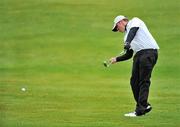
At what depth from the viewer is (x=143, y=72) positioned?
14.3 m

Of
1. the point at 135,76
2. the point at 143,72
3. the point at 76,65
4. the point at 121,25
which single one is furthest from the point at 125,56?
the point at 76,65

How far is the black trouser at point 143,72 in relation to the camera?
46.9ft

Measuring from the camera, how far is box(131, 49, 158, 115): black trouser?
14.3m

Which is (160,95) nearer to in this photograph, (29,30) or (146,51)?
(146,51)

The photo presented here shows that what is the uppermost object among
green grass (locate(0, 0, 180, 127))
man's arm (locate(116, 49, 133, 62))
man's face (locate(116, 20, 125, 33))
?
man's face (locate(116, 20, 125, 33))

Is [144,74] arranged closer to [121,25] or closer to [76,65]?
[121,25]

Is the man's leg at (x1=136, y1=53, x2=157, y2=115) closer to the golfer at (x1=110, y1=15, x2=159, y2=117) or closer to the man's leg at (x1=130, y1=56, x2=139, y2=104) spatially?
the golfer at (x1=110, y1=15, x2=159, y2=117)

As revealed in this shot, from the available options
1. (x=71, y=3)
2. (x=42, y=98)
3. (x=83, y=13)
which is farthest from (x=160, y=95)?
(x=71, y=3)

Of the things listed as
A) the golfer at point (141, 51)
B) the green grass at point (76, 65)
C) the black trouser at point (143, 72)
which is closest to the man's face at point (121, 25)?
the golfer at point (141, 51)

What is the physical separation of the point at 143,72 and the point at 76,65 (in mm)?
13248

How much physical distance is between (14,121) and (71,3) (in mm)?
26485

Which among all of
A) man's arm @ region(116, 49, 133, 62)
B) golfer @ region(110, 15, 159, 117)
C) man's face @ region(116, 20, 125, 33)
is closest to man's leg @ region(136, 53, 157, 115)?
golfer @ region(110, 15, 159, 117)

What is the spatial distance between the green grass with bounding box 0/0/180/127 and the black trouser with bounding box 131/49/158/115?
34cm

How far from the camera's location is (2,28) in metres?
35.4
